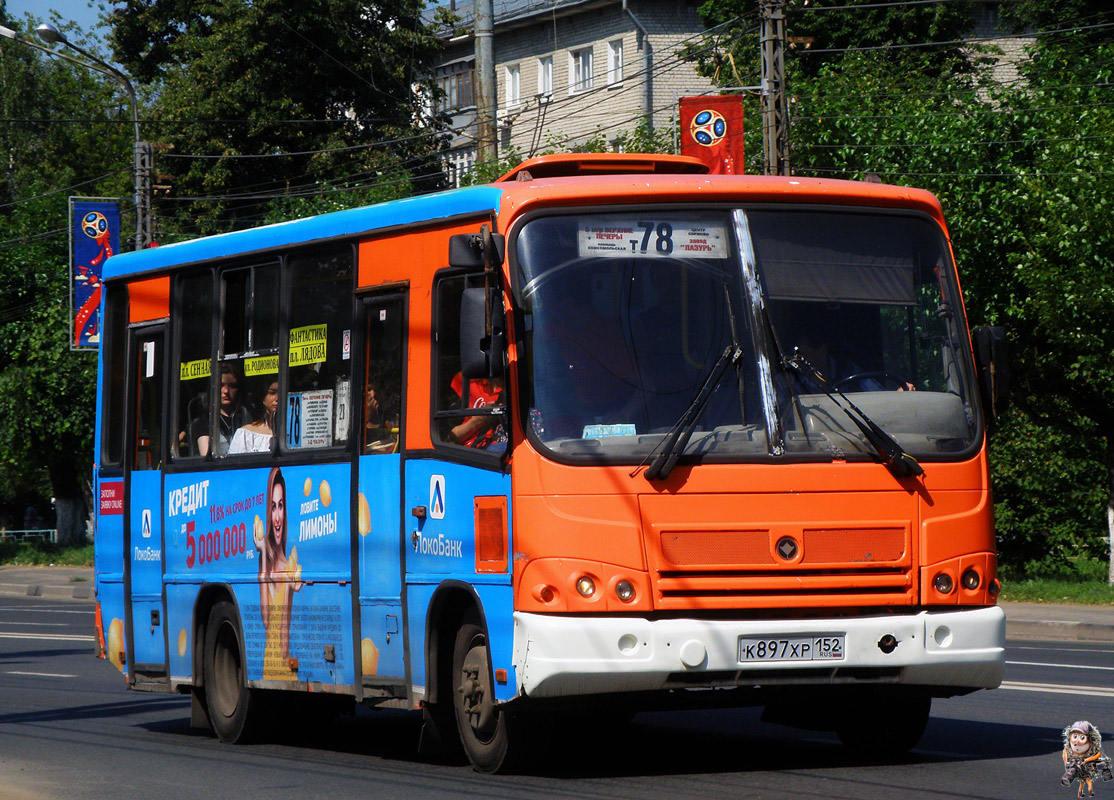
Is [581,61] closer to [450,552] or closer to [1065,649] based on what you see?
[1065,649]

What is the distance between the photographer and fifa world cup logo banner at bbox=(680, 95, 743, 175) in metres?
24.8

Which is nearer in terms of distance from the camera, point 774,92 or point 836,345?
point 836,345

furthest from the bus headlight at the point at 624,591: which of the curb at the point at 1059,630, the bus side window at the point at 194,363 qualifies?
the curb at the point at 1059,630

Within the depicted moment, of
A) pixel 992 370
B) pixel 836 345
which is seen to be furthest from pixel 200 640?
pixel 992 370

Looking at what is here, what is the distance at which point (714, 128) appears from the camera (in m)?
24.8

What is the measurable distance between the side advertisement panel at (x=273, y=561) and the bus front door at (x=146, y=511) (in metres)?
0.19

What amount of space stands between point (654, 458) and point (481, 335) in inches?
37.6

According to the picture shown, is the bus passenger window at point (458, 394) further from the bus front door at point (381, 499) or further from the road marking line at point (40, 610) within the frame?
the road marking line at point (40, 610)

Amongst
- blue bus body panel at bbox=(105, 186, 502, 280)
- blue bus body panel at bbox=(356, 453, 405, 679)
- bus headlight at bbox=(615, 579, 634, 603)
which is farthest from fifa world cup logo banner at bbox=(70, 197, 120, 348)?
bus headlight at bbox=(615, 579, 634, 603)

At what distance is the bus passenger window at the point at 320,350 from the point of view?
1018 centimetres

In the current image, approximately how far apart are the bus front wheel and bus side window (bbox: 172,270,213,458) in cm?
108

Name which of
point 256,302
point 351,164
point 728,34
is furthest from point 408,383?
point 728,34

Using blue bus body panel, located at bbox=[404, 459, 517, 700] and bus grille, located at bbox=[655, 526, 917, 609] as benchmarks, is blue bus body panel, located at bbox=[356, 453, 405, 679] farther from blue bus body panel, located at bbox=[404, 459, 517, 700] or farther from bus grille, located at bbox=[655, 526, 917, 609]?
bus grille, located at bbox=[655, 526, 917, 609]

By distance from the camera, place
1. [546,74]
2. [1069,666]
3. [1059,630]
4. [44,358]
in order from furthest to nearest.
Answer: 1. [546,74]
2. [44,358]
3. [1059,630]
4. [1069,666]
